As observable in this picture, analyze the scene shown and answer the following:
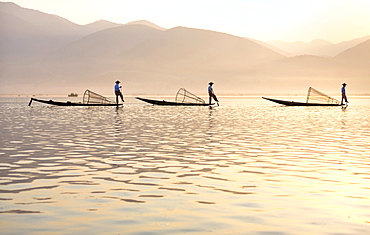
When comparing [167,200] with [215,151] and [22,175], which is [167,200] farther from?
[215,151]

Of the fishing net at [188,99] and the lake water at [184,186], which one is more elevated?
the fishing net at [188,99]

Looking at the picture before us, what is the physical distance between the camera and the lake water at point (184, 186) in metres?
8.86

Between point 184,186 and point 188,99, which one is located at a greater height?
point 188,99

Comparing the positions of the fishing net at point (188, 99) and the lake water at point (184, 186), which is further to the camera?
the fishing net at point (188, 99)

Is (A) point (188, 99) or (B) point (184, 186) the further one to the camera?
(A) point (188, 99)

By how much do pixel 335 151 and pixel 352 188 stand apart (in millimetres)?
6640

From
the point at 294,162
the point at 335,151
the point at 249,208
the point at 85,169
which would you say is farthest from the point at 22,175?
the point at 335,151

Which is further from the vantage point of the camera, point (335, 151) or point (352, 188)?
point (335, 151)

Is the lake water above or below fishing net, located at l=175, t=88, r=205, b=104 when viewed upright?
below

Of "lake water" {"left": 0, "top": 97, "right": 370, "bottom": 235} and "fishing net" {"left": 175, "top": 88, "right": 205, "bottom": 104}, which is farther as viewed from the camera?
"fishing net" {"left": 175, "top": 88, "right": 205, "bottom": 104}

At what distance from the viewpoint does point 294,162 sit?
15.6 metres

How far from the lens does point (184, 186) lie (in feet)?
39.2

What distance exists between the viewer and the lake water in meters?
8.86

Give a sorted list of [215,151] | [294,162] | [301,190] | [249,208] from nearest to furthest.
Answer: [249,208], [301,190], [294,162], [215,151]
